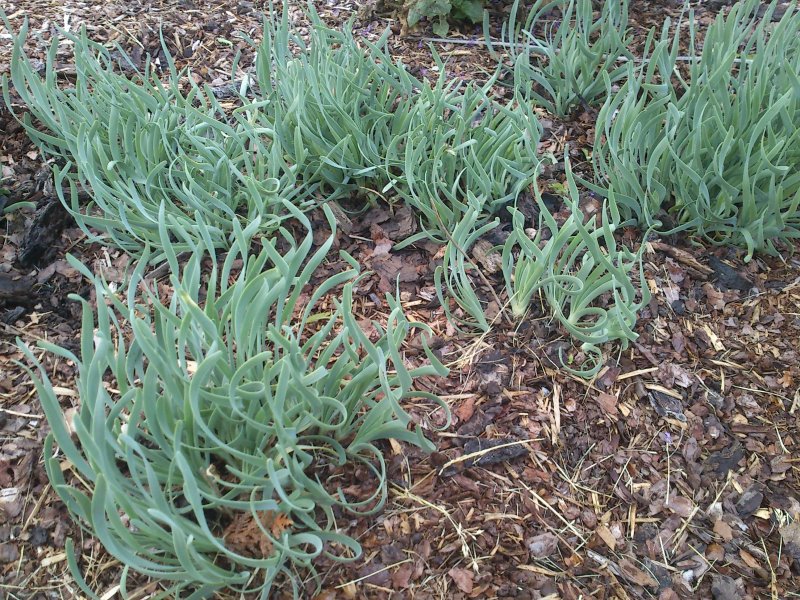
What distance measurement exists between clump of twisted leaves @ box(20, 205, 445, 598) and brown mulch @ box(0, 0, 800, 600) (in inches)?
5.4

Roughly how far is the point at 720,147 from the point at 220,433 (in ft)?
4.98

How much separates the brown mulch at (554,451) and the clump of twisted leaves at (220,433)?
14cm

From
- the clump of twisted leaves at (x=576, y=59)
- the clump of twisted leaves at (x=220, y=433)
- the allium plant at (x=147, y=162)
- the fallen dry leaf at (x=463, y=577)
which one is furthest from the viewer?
the clump of twisted leaves at (x=576, y=59)

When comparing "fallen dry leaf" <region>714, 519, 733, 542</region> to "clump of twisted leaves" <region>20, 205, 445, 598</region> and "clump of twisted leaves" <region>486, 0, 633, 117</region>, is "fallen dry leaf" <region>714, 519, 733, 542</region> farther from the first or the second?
"clump of twisted leaves" <region>486, 0, 633, 117</region>

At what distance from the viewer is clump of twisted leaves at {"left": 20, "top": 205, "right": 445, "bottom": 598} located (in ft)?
3.22

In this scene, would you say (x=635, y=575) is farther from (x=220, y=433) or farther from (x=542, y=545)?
(x=220, y=433)

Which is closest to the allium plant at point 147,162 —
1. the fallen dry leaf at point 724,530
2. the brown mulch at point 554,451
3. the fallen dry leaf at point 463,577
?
the brown mulch at point 554,451

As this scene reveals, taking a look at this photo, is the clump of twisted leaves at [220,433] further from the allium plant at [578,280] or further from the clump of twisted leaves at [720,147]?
the clump of twisted leaves at [720,147]

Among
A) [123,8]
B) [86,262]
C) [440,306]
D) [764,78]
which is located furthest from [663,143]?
[123,8]

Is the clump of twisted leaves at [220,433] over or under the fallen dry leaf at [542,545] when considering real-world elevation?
over

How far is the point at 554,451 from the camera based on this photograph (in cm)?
146

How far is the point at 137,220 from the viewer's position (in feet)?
5.45

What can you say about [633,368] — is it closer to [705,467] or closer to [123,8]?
[705,467]

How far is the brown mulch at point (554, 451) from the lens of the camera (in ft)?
4.15
